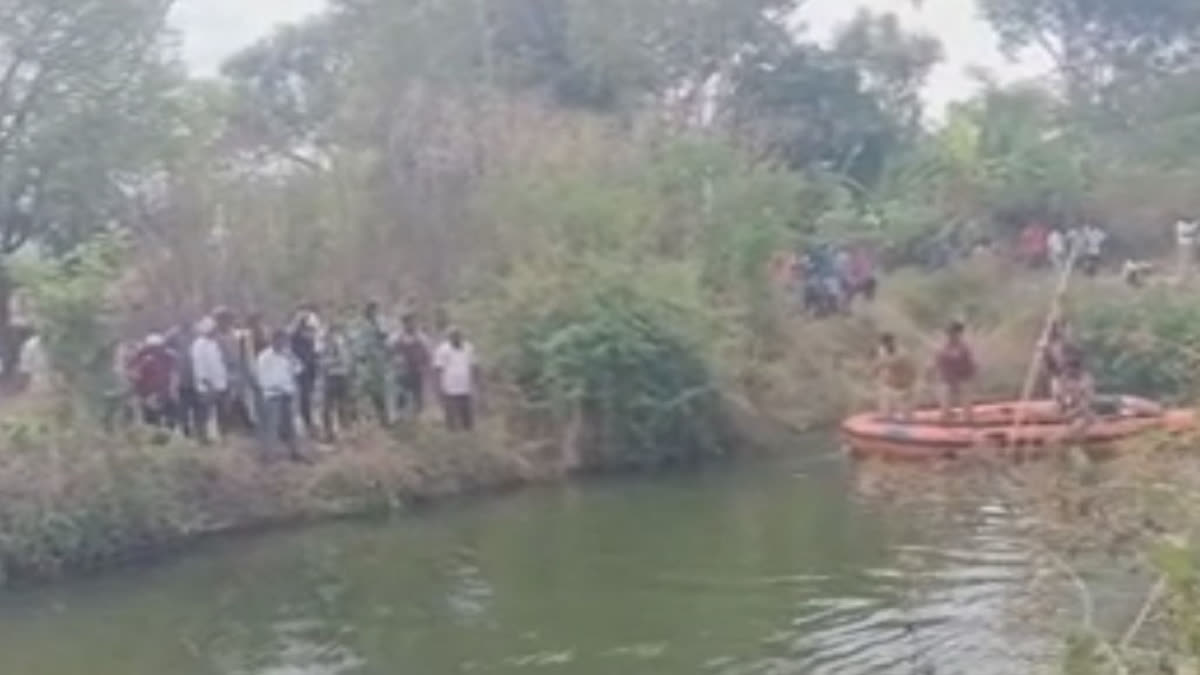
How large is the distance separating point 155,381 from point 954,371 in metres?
9.29

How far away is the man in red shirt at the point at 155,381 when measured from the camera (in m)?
24.8

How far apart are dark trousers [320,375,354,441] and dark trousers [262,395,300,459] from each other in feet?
1.95

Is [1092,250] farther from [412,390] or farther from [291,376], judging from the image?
[291,376]

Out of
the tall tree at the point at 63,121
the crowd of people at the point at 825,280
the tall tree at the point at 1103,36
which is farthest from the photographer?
the tall tree at the point at 1103,36

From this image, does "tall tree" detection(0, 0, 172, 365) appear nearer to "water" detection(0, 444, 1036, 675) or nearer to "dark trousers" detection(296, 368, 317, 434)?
"dark trousers" detection(296, 368, 317, 434)

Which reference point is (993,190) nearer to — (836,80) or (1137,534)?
(836,80)

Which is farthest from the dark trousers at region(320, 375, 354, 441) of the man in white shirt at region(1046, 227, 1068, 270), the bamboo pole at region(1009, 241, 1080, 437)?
the man in white shirt at region(1046, 227, 1068, 270)

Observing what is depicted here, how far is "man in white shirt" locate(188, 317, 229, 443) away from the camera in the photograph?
24.6 meters

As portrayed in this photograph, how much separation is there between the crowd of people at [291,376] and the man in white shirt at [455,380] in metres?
0.01

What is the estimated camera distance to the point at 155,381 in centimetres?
2480

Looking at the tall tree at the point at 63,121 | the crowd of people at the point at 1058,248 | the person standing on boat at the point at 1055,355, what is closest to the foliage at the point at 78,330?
the tall tree at the point at 63,121

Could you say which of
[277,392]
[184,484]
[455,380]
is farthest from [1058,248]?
[184,484]

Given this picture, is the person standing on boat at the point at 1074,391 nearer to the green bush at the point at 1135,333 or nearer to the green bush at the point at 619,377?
the green bush at the point at 1135,333

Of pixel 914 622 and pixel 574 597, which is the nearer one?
pixel 914 622
